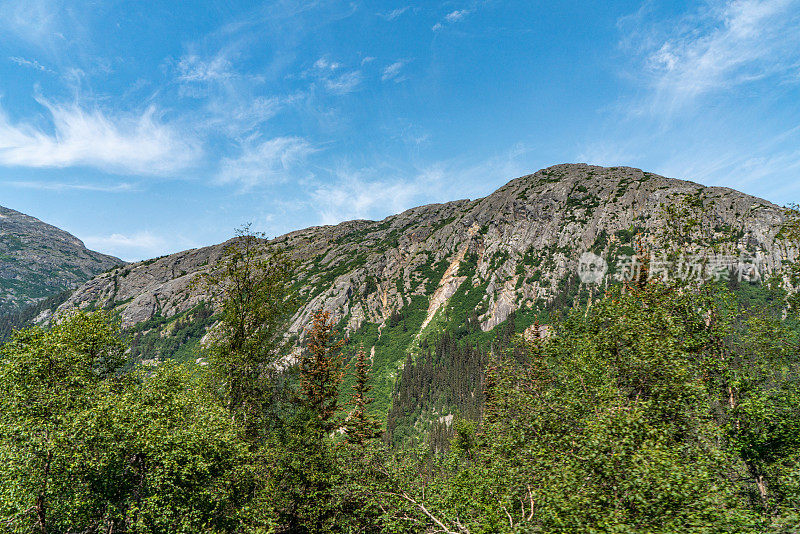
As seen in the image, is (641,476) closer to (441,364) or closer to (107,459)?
(107,459)

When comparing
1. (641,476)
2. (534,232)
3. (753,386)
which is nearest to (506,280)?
(534,232)

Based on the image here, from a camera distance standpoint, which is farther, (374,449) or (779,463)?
(374,449)

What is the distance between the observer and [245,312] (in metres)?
31.2

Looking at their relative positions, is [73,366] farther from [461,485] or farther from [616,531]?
[616,531]

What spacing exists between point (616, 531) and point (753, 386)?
1843 cm

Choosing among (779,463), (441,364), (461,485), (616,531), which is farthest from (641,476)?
(441,364)

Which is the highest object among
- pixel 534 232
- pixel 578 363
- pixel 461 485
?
pixel 534 232

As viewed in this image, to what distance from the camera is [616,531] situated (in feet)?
33.1

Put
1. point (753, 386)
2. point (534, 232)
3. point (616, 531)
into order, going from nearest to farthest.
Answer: point (616, 531) < point (753, 386) < point (534, 232)

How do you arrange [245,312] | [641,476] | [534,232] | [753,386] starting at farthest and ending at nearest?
[534,232]
[245,312]
[753,386]
[641,476]

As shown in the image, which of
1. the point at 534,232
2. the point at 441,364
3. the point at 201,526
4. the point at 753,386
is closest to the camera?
the point at 201,526

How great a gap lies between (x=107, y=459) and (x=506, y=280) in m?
179

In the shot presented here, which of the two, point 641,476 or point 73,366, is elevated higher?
point 73,366

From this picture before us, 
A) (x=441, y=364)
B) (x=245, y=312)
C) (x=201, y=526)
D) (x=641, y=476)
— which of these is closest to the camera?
(x=641, y=476)
